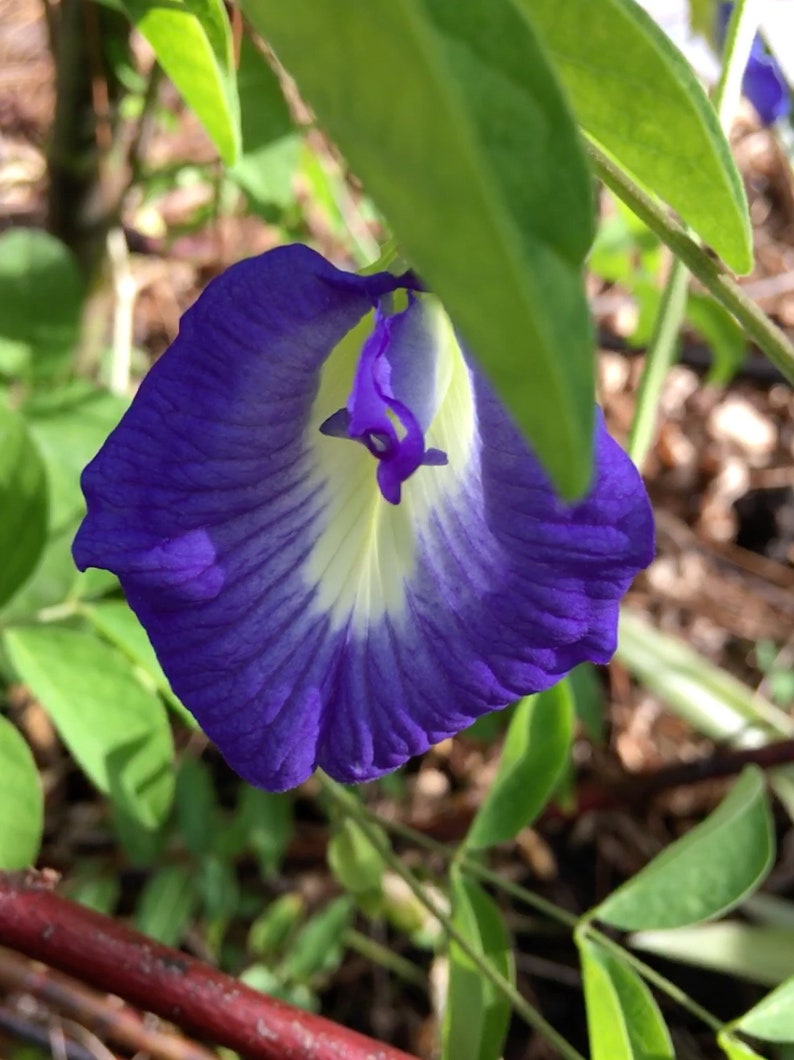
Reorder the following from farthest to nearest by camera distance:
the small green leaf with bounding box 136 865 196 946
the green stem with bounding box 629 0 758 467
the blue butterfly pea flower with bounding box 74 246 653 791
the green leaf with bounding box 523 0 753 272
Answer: the small green leaf with bounding box 136 865 196 946
the green stem with bounding box 629 0 758 467
the blue butterfly pea flower with bounding box 74 246 653 791
the green leaf with bounding box 523 0 753 272

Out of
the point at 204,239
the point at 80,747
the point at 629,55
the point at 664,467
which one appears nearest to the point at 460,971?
the point at 80,747

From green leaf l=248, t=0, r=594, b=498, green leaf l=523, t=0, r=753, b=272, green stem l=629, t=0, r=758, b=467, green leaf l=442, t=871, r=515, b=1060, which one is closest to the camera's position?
green leaf l=248, t=0, r=594, b=498

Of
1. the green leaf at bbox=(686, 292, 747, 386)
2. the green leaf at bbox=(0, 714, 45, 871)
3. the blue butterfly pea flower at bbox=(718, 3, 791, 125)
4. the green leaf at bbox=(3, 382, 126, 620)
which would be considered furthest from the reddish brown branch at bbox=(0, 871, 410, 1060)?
the blue butterfly pea flower at bbox=(718, 3, 791, 125)

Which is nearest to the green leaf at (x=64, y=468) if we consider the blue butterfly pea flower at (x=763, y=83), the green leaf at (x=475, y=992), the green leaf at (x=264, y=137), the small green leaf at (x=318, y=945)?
the green leaf at (x=264, y=137)

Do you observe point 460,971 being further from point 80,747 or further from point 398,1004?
point 398,1004

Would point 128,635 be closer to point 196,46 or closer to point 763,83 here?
point 196,46

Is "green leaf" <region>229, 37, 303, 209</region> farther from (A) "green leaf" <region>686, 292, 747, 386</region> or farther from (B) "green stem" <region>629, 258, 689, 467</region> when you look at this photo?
(A) "green leaf" <region>686, 292, 747, 386</region>

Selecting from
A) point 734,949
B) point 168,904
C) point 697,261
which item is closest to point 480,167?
point 697,261
